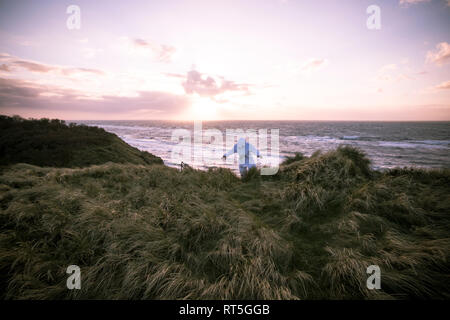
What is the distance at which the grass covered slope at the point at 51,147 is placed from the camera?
1086 centimetres

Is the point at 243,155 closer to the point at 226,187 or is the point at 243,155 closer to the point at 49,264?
the point at 226,187

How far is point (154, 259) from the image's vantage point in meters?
2.72

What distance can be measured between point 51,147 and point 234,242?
1450 cm

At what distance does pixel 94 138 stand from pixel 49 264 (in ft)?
47.1

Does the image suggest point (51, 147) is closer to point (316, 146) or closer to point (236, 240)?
point (236, 240)

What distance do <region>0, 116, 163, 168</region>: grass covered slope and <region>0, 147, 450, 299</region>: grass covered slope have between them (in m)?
6.30

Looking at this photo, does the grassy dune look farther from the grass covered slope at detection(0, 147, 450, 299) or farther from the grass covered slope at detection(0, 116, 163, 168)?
the grass covered slope at detection(0, 116, 163, 168)

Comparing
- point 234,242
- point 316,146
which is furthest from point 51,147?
point 316,146

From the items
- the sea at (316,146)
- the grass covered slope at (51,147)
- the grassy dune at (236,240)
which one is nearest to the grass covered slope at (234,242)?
the grassy dune at (236,240)

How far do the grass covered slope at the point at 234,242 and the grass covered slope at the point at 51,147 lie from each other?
20.7 ft

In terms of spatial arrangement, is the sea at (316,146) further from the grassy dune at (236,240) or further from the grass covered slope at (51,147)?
the grass covered slope at (51,147)

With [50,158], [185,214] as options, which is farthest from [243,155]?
[50,158]

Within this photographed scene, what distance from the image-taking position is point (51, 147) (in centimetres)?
1210
